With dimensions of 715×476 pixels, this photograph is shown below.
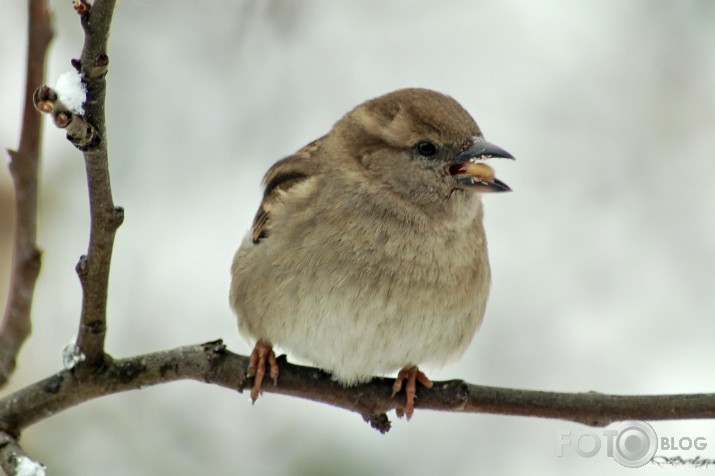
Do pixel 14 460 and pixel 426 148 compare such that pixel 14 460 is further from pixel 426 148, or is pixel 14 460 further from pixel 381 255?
pixel 426 148

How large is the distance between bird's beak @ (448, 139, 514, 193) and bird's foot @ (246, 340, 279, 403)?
3.61ft

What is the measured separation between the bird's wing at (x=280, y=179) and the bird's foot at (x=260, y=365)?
21.0 inches

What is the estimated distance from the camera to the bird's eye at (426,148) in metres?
4.27

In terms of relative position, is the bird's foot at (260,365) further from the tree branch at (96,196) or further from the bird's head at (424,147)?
the bird's head at (424,147)

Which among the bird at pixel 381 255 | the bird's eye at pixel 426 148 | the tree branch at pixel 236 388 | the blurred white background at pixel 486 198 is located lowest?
the tree branch at pixel 236 388

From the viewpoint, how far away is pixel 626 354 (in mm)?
6570

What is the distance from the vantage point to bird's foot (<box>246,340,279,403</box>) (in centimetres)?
389

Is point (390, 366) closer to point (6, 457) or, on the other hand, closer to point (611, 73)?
point (6, 457)

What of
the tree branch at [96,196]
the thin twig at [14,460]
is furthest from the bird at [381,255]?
the thin twig at [14,460]

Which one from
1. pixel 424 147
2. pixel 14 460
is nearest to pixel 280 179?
pixel 424 147

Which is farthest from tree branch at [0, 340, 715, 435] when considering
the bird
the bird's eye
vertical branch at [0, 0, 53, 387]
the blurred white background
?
the blurred white background

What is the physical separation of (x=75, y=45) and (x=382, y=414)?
4.11m

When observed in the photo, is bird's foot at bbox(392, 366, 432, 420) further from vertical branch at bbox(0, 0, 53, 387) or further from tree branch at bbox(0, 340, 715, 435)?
vertical branch at bbox(0, 0, 53, 387)

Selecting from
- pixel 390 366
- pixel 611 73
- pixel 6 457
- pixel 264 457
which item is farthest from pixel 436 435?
pixel 6 457
